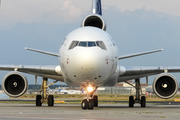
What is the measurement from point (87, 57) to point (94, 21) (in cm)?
695

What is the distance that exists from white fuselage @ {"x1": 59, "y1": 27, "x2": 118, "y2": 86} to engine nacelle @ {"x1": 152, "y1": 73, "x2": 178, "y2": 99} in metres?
3.27

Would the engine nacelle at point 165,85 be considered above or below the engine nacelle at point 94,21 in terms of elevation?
below

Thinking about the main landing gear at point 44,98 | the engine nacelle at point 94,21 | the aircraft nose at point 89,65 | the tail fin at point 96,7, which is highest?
the tail fin at point 96,7

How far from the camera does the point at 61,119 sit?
12188mm

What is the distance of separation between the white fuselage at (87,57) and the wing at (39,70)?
2958 millimetres

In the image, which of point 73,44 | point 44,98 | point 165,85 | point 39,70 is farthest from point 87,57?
point 44,98

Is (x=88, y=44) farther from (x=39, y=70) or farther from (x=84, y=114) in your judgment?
(x=39, y=70)

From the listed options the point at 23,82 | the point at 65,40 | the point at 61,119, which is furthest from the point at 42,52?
the point at 61,119

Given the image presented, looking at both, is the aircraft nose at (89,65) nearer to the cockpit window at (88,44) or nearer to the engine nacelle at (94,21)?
the cockpit window at (88,44)

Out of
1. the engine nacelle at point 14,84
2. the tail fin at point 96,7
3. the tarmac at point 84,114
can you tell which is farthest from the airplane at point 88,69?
the tail fin at point 96,7

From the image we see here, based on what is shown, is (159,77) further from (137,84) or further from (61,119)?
(61,119)

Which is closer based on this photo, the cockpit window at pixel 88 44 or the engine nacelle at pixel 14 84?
the cockpit window at pixel 88 44

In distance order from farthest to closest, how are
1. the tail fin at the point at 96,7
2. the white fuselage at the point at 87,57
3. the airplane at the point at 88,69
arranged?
the tail fin at the point at 96,7, the airplane at the point at 88,69, the white fuselage at the point at 87,57

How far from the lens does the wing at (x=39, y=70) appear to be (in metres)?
21.8
